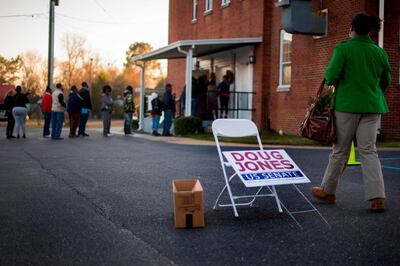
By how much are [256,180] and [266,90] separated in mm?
15860

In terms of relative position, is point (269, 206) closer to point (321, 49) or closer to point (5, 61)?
point (321, 49)

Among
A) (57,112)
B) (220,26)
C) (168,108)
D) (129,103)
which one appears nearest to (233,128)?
(57,112)

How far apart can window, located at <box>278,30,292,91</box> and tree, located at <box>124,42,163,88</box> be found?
59094 mm

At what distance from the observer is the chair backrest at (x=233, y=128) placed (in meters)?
6.50

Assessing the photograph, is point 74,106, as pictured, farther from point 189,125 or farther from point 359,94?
point 359,94

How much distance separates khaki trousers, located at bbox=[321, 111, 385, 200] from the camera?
5.99m

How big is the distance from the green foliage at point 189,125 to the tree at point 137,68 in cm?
5834

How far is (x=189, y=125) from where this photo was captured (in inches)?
820

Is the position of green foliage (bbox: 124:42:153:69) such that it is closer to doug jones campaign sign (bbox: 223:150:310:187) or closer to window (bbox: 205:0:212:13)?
window (bbox: 205:0:212:13)

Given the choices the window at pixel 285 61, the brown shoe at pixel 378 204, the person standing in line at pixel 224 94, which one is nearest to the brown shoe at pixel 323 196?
the brown shoe at pixel 378 204

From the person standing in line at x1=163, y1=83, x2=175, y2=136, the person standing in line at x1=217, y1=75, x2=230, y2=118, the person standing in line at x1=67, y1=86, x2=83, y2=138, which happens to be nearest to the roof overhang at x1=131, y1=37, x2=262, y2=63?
the person standing in line at x1=217, y1=75, x2=230, y2=118

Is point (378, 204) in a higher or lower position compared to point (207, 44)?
lower

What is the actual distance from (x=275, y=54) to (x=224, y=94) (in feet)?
7.84

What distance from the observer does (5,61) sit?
59500 millimetres
